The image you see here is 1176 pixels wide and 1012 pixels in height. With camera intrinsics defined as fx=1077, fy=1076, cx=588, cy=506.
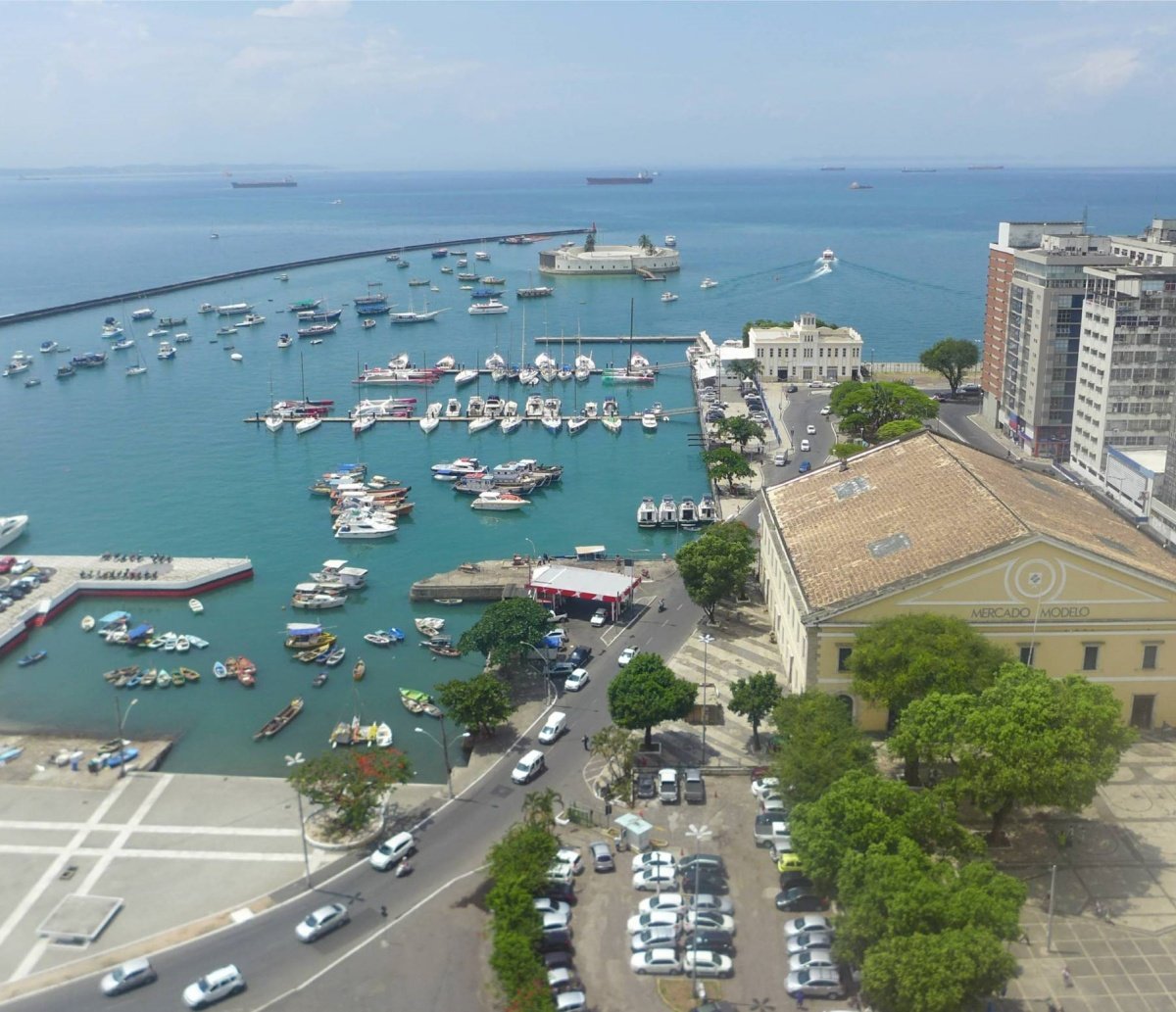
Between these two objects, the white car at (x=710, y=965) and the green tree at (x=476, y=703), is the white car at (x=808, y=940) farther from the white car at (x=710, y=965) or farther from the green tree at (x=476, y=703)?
the green tree at (x=476, y=703)

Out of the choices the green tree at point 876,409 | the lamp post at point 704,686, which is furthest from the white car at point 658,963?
the green tree at point 876,409

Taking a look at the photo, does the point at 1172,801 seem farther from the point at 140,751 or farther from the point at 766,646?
the point at 140,751

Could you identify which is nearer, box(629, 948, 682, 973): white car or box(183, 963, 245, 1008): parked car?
box(183, 963, 245, 1008): parked car

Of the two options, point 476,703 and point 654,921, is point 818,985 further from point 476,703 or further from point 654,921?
point 476,703

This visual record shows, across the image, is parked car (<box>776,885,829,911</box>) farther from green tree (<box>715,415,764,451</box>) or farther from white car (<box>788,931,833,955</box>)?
green tree (<box>715,415,764,451</box>)

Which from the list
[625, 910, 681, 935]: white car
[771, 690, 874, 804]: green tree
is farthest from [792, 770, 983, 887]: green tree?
[625, 910, 681, 935]: white car

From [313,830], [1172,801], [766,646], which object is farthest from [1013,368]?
[313,830]
